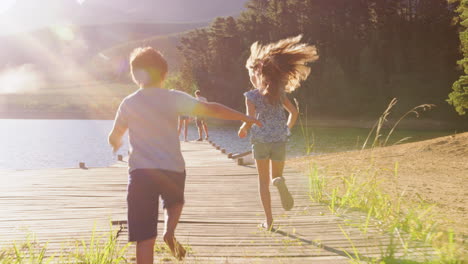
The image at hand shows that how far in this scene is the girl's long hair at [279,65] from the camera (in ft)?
14.8

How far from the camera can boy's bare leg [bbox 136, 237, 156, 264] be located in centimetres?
303

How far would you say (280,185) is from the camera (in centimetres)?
426

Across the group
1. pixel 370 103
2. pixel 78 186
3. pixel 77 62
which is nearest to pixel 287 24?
pixel 370 103

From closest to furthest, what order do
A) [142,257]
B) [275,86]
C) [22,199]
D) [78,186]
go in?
[142,257], [275,86], [22,199], [78,186]

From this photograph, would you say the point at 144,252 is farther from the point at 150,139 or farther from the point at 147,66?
the point at 147,66

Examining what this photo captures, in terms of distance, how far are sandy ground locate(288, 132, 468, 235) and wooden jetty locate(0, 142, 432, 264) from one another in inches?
29.7

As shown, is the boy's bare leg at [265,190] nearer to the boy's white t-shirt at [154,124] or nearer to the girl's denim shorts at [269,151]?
the girl's denim shorts at [269,151]

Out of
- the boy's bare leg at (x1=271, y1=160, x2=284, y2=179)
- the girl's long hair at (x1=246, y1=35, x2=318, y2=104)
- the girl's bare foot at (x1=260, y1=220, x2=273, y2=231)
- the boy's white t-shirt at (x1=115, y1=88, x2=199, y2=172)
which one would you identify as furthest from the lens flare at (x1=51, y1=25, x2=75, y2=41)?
the boy's white t-shirt at (x1=115, y1=88, x2=199, y2=172)

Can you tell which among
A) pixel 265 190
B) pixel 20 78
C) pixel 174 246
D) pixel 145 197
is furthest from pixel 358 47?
pixel 20 78

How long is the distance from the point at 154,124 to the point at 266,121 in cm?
165

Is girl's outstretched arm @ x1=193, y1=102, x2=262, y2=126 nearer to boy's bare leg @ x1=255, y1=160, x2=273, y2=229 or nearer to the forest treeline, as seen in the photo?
boy's bare leg @ x1=255, y1=160, x2=273, y2=229

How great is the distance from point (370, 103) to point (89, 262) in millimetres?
49142

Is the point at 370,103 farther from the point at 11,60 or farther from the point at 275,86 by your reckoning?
the point at 11,60

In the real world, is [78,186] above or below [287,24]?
below
